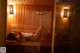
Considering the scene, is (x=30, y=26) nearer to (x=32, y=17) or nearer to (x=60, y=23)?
(x=32, y=17)

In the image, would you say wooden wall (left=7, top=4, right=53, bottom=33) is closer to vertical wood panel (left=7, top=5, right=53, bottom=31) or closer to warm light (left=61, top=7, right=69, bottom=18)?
vertical wood panel (left=7, top=5, right=53, bottom=31)

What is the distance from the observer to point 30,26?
4.48 feet

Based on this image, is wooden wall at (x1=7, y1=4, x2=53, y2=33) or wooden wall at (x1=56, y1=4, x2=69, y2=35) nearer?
wooden wall at (x1=56, y1=4, x2=69, y2=35)

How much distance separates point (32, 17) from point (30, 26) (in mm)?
102

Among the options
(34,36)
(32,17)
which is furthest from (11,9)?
(34,36)

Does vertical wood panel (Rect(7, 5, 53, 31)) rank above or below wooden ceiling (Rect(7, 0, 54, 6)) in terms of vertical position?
below

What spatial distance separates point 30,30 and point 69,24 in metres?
0.42

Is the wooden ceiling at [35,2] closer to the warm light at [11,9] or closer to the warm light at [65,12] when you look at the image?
the warm light at [11,9]

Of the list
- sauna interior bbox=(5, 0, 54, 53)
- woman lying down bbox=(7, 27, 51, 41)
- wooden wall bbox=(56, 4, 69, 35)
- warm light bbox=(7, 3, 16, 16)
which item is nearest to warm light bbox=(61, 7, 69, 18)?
wooden wall bbox=(56, 4, 69, 35)

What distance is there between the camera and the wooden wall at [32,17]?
1.33 metres

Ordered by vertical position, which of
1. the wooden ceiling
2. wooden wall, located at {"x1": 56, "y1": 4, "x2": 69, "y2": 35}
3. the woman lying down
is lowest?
the woman lying down

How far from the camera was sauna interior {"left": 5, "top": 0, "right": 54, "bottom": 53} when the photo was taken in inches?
50.8

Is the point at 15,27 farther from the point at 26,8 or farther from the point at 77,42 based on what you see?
the point at 77,42

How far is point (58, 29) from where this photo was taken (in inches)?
47.4
